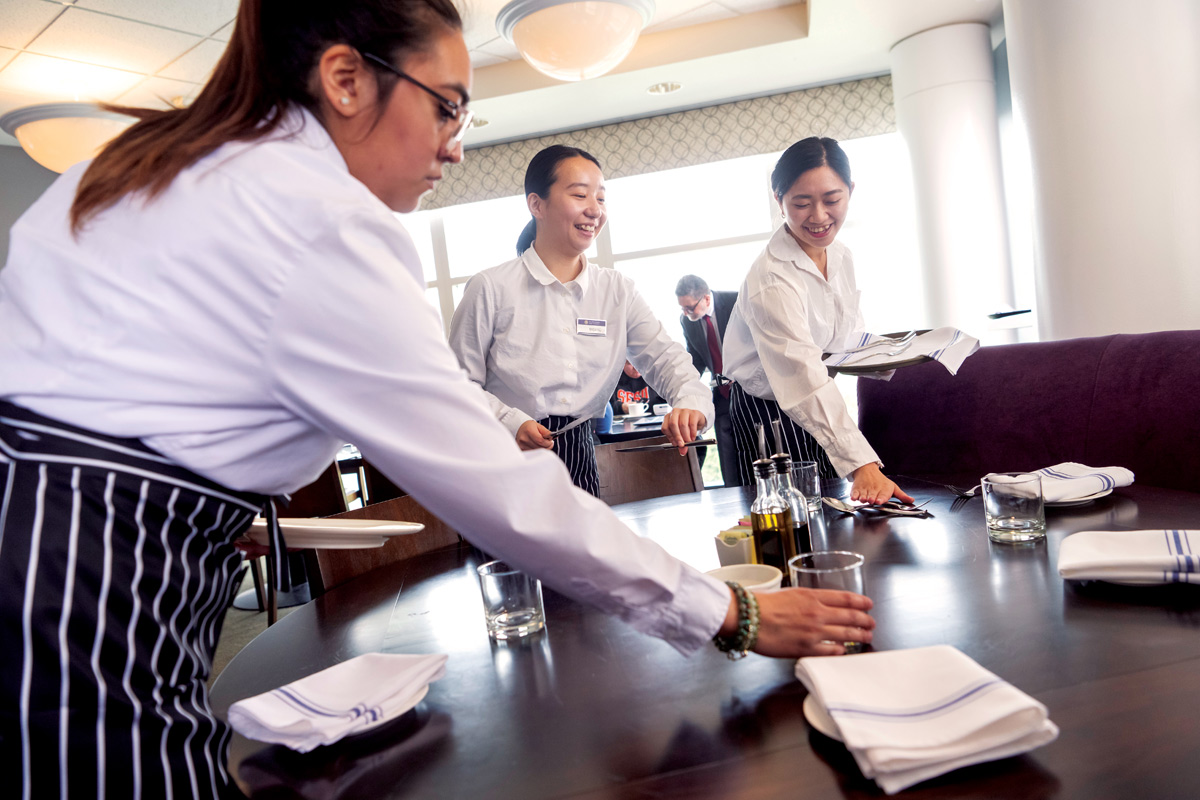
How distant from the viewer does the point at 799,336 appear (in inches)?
80.2

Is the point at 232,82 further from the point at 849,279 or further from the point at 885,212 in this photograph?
the point at 885,212

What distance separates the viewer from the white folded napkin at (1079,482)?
54.1 inches

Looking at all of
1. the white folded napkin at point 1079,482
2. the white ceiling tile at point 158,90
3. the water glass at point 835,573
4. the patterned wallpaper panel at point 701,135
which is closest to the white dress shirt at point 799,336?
the white folded napkin at point 1079,482

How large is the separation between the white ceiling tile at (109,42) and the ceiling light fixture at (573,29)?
198 cm

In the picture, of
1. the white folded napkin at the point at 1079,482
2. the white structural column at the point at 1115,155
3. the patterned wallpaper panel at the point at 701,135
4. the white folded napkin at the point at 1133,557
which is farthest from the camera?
the patterned wallpaper panel at the point at 701,135

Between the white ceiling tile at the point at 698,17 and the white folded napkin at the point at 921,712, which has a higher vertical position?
the white ceiling tile at the point at 698,17

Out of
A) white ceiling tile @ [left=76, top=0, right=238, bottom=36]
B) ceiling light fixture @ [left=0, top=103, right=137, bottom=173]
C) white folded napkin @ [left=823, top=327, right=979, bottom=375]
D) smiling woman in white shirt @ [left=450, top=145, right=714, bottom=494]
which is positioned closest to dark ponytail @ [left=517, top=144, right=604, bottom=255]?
smiling woman in white shirt @ [left=450, top=145, right=714, bottom=494]

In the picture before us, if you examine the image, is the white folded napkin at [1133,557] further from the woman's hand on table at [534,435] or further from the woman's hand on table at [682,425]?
the woman's hand on table at [534,435]

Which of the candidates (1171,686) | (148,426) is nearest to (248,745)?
(148,426)

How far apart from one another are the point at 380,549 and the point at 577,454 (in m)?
0.72

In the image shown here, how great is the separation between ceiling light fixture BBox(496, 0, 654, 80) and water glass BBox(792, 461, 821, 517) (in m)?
3.19

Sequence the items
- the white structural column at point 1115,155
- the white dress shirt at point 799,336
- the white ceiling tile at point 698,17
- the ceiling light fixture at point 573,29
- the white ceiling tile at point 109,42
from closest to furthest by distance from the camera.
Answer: the white dress shirt at point 799,336
the white structural column at point 1115,155
the ceiling light fixture at point 573,29
the white ceiling tile at point 109,42
the white ceiling tile at point 698,17

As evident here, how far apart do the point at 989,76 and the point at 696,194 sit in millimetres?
2565

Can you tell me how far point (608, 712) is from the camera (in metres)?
0.77
